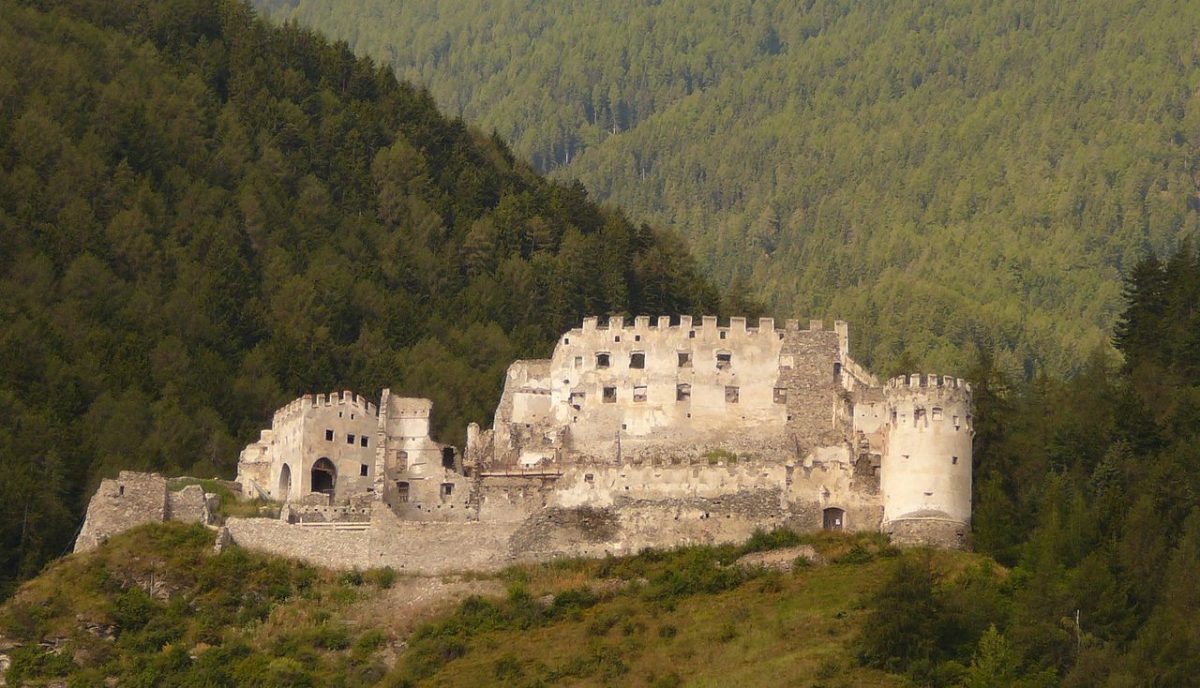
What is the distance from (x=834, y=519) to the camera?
243ft

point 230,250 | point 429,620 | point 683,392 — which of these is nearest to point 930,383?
point 683,392

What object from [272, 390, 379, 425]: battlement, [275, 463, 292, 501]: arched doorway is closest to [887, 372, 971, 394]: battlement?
[272, 390, 379, 425]: battlement

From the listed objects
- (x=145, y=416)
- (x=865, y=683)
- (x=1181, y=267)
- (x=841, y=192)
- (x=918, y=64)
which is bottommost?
(x=865, y=683)

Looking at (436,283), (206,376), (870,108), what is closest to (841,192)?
(870,108)

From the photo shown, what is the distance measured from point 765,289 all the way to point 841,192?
62.1 feet

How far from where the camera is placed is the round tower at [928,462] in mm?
72750

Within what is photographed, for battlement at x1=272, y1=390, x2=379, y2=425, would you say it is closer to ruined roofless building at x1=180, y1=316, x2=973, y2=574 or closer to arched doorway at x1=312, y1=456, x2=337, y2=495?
ruined roofless building at x1=180, y1=316, x2=973, y2=574

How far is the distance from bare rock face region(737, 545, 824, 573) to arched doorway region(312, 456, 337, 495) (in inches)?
584

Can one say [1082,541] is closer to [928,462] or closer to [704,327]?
[928,462]

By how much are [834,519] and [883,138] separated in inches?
3571

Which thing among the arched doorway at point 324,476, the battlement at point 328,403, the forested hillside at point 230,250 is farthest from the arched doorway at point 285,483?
the forested hillside at point 230,250

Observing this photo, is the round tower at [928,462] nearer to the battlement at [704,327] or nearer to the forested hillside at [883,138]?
the battlement at [704,327]

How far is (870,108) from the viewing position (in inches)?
6619

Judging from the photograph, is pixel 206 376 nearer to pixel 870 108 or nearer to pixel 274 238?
pixel 274 238
